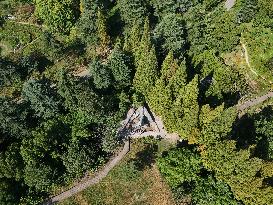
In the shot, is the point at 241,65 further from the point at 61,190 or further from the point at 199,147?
the point at 61,190

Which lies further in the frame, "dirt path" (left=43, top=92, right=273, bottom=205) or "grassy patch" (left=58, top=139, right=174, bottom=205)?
"dirt path" (left=43, top=92, right=273, bottom=205)

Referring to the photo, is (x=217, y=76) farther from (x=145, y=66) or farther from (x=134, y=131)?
(x=134, y=131)

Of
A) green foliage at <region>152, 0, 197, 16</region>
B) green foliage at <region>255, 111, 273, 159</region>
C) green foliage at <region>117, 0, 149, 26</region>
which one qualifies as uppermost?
green foliage at <region>117, 0, 149, 26</region>

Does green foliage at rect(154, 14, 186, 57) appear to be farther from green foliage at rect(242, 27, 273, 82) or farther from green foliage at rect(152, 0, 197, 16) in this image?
green foliage at rect(242, 27, 273, 82)

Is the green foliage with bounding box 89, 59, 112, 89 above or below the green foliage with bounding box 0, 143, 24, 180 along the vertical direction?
above

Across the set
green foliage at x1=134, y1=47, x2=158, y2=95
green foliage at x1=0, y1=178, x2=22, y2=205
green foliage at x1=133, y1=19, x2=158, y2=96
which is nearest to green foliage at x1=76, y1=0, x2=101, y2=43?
green foliage at x1=133, y1=19, x2=158, y2=96

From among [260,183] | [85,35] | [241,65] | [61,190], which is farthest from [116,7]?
[260,183]
